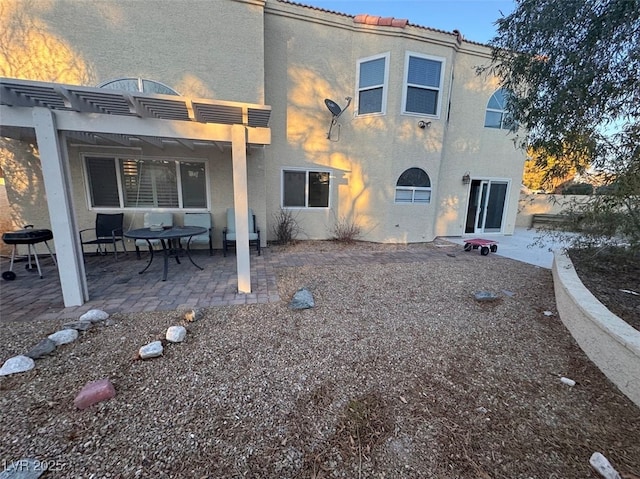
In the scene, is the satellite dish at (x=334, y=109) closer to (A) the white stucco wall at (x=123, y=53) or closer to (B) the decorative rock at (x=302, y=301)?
(A) the white stucco wall at (x=123, y=53)

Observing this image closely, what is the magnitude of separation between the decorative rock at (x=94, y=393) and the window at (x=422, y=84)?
27.1 feet

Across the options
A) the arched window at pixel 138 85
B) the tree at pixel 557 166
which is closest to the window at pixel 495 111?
the tree at pixel 557 166

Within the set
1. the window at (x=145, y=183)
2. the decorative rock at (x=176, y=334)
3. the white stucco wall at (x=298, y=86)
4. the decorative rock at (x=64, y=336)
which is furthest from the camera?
the window at (x=145, y=183)

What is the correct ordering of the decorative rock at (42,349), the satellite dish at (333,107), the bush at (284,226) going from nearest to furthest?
the decorative rock at (42,349) → the satellite dish at (333,107) → the bush at (284,226)

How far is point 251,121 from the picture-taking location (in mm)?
4020

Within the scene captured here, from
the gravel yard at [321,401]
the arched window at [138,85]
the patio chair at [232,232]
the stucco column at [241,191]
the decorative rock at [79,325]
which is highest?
the arched window at [138,85]

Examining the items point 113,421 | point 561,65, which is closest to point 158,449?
point 113,421

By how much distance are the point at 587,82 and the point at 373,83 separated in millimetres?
5070

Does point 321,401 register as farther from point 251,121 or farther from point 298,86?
point 298,86

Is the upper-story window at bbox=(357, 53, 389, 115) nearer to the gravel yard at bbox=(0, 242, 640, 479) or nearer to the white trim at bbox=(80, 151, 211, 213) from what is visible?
the white trim at bbox=(80, 151, 211, 213)

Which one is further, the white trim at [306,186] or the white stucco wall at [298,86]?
the white trim at [306,186]

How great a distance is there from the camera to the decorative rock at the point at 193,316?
332cm

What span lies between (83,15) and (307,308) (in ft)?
24.7

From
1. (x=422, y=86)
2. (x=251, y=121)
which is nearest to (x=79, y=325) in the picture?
(x=251, y=121)
